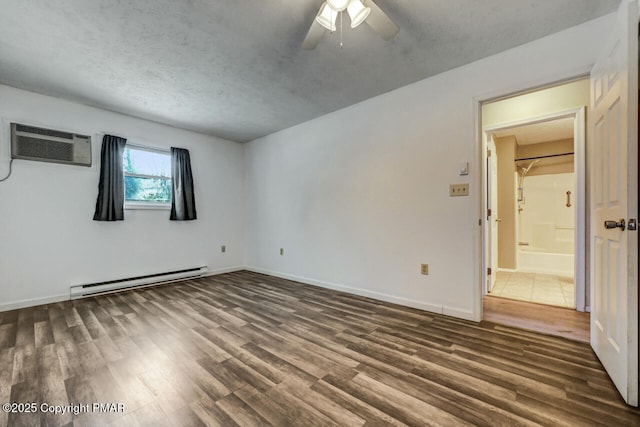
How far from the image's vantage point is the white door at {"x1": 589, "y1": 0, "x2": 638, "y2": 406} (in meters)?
1.30

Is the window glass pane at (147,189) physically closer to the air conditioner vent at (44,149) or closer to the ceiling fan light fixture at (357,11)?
the air conditioner vent at (44,149)

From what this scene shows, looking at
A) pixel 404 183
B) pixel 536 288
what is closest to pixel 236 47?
pixel 404 183

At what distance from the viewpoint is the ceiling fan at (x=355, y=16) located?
5.05 ft

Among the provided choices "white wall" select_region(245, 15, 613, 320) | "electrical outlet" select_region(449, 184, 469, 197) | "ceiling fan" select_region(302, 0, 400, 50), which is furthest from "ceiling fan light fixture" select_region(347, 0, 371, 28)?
"electrical outlet" select_region(449, 184, 469, 197)

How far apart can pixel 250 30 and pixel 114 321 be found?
9.13 ft

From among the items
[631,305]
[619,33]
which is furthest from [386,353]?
[619,33]

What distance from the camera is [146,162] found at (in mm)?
3852

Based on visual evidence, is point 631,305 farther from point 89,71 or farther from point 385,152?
point 89,71

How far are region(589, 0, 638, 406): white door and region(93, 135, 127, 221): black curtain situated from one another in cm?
463

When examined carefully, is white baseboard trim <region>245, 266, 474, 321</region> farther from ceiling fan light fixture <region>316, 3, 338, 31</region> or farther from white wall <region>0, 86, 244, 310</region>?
ceiling fan light fixture <region>316, 3, 338, 31</region>

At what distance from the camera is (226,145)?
4750 millimetres

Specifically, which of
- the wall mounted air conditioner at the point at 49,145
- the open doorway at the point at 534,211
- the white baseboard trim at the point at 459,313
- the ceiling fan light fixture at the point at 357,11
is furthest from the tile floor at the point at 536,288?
the wall mounted air conditioner at the point at 49,145

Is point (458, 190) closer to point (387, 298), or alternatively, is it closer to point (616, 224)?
point (616, 224)

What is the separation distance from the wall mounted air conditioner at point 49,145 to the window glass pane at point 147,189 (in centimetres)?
51
